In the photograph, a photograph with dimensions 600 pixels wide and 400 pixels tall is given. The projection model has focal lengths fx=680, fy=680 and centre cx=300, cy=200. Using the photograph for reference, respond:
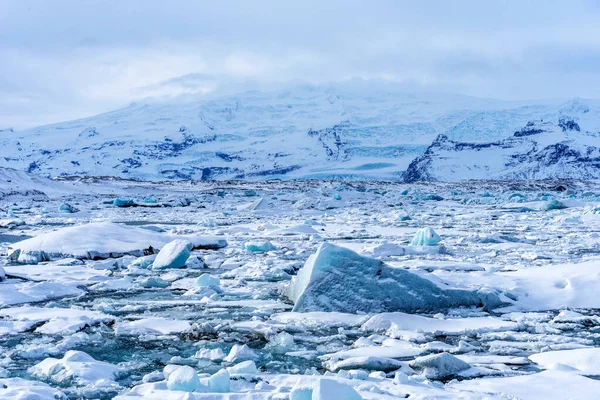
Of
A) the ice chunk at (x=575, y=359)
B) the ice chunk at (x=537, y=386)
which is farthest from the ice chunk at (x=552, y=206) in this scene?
the ice chunk at (x=537, y=386)

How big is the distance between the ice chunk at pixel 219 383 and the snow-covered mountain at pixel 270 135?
7376cm

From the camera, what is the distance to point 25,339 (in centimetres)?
416

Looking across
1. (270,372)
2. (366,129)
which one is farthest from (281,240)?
(366,129)

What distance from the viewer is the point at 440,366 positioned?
3439 millimetres

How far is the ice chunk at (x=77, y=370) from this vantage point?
3.30 meters

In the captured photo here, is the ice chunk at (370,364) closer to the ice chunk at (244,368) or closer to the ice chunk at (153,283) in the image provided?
the ice chunk at (244,368)

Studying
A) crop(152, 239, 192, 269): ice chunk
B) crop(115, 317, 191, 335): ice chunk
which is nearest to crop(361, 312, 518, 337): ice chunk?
crop(115, 317, 191, 335): ice chunk

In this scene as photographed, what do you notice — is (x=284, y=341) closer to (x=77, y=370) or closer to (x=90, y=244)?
(x=77, y=370)

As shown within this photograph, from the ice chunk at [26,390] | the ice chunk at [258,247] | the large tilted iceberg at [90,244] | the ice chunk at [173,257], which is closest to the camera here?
the ice chunk at [26,390]

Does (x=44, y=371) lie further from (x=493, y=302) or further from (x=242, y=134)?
(x=242, y=134)

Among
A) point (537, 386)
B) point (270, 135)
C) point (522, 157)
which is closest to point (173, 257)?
point (537, 386)

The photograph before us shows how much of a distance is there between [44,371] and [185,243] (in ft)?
13.2

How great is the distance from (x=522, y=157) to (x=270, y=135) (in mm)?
47174

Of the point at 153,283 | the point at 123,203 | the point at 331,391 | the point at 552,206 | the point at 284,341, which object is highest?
the point at 331,391
